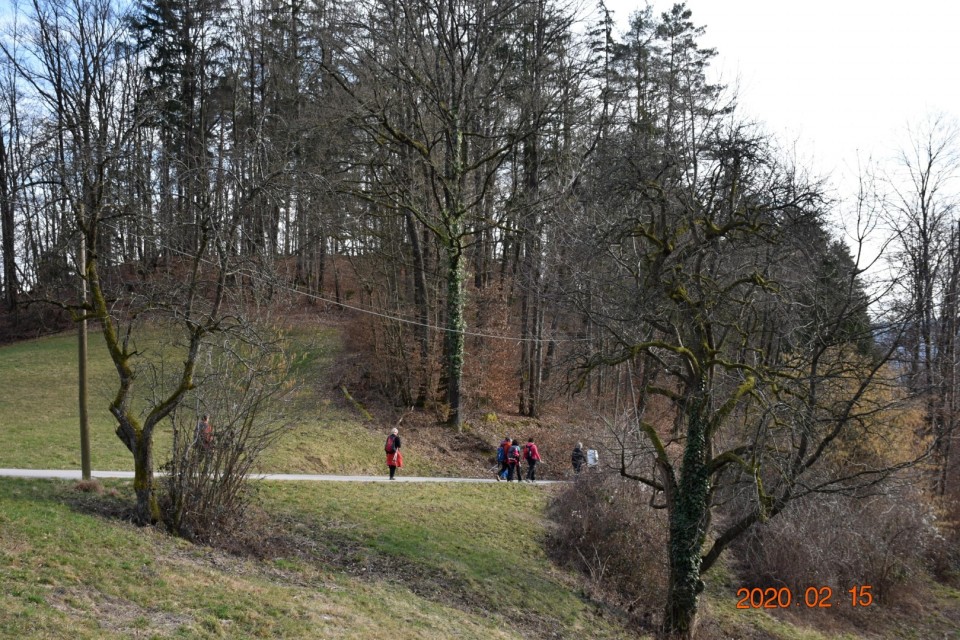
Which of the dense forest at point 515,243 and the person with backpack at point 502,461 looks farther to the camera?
the person with backpack at point 502,461

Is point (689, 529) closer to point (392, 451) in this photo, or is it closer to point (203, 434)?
point (203, 434)

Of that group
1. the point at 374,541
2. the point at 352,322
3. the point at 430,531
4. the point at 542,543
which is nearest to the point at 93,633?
the point at 374,541

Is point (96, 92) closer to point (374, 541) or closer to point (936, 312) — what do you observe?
point (374, 541)

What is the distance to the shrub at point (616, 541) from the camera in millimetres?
14805

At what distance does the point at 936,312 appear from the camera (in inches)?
615

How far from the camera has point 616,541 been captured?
15625mm

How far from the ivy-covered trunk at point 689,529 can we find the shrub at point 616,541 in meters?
1.39

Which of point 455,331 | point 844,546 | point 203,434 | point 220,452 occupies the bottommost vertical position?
point 844,546

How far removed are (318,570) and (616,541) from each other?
6923mm

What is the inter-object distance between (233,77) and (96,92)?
2350 centimetres
